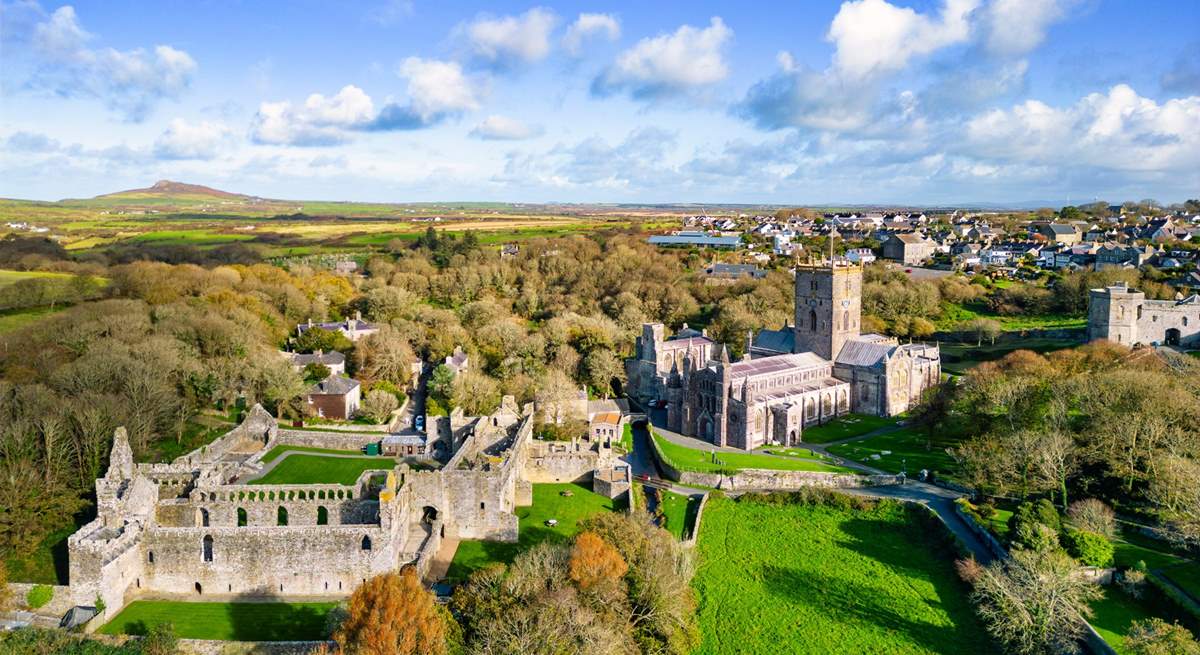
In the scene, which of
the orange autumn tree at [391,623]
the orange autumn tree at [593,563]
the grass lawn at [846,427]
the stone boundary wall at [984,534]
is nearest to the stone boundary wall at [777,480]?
the stone boundary wall at [984,534]

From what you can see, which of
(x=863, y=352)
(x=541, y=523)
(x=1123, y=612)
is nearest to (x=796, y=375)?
(x=863, y=352)

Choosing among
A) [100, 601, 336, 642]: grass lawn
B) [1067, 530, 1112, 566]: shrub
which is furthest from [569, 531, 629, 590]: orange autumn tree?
[1067, 530, 1112, 566]: shrub

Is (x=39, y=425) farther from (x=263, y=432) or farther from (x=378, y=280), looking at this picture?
(x=378, y=280)

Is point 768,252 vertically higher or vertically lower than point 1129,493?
higher

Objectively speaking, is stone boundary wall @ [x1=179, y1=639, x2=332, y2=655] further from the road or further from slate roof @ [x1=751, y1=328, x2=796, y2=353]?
slate roof @ [x1=751, y1=328, x2=796, y2=353]

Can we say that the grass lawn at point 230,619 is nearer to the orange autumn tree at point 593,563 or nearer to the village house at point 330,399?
the orange autumn tree at point 593,563

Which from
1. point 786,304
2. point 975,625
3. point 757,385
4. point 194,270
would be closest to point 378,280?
point 194,270

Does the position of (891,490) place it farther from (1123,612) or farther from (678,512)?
(1123,612)
